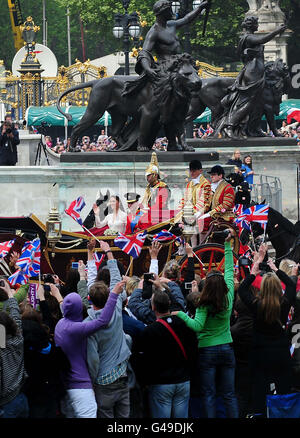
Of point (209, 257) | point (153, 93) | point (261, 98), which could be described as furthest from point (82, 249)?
point (261, 98)

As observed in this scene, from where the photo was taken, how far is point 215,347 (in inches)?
416

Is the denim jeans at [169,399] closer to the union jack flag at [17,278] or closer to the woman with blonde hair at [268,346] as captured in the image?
the woman with blonde hair at [268,346]

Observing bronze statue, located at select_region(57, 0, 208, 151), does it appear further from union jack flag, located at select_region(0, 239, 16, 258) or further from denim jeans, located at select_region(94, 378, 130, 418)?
denim jeans, located at select_region(94, 378, 130, 418)

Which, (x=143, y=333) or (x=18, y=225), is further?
(x=18, y=225)

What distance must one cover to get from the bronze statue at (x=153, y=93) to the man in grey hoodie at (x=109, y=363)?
399 inches

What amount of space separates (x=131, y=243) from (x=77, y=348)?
4146 mm

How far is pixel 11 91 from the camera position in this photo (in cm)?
4344

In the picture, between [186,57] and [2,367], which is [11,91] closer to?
[186,57]

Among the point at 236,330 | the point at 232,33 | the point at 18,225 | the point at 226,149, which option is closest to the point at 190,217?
the point at 18,225

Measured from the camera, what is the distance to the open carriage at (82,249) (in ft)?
49.3

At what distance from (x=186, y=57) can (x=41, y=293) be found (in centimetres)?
960

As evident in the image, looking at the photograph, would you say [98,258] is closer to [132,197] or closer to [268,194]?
[132,197]

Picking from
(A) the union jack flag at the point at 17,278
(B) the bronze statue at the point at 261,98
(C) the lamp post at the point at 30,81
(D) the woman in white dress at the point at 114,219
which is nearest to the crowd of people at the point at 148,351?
(A) the union jack flag at the point at 17,278

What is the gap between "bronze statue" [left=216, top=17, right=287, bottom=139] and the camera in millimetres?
26531
